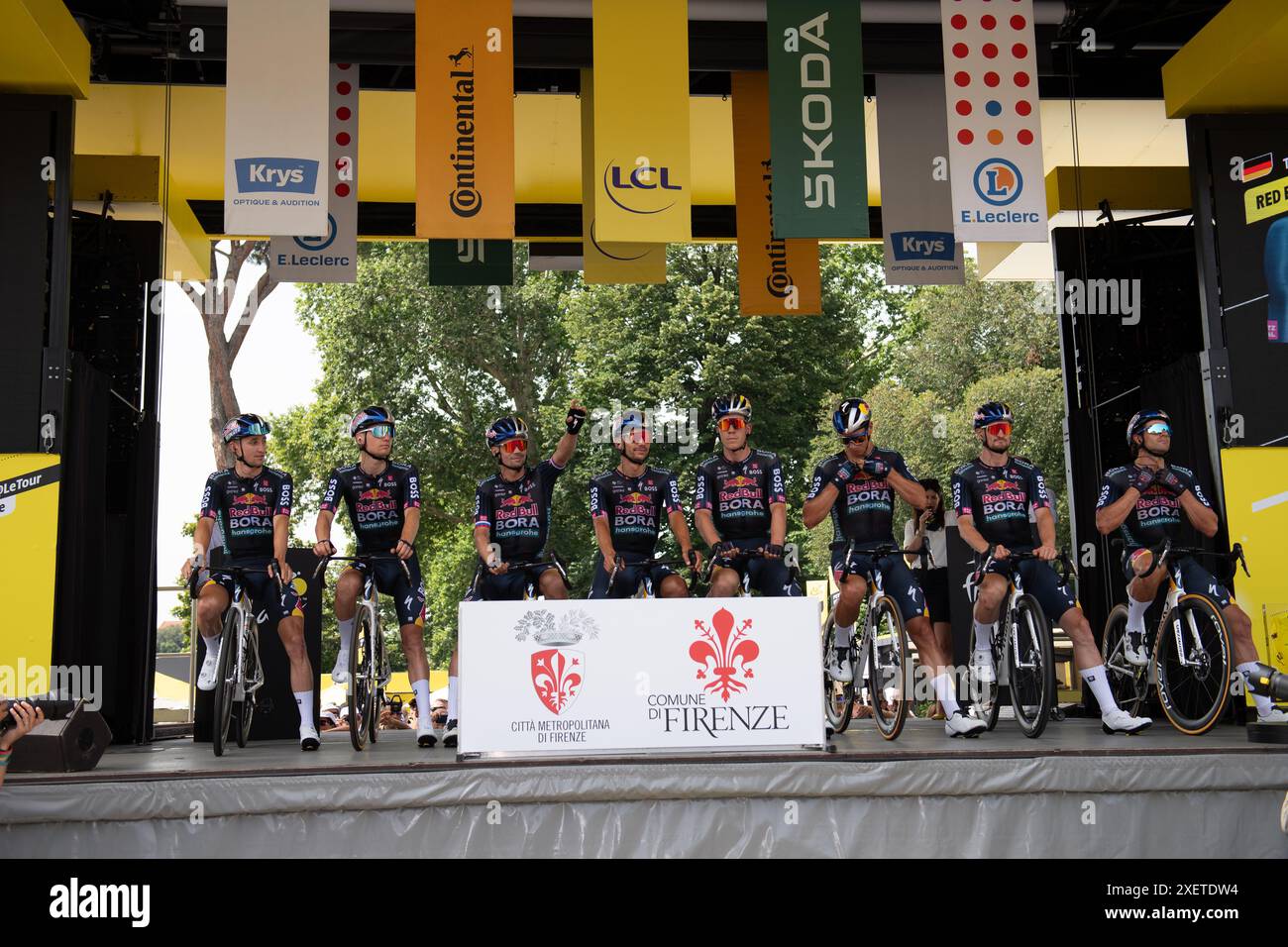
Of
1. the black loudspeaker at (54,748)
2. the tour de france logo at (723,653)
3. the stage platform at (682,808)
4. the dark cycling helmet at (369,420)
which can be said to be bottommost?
the stage platform at (682,808)

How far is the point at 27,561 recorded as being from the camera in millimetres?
8469

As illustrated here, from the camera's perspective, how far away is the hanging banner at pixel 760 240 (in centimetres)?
1203

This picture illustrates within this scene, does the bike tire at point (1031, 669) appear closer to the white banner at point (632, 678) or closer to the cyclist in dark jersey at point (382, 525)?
the white banner at point (632, 678)

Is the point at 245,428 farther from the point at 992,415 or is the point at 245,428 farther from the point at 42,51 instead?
the point at 992,415

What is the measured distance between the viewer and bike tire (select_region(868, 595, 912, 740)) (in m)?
8.33

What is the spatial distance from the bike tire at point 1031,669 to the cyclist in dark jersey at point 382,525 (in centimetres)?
385

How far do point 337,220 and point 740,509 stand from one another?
17.8ft

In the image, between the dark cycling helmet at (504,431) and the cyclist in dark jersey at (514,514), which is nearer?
the cyclist in dark jersey at (514,514)

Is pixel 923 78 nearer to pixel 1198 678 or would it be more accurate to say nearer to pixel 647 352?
pixel 1198 678

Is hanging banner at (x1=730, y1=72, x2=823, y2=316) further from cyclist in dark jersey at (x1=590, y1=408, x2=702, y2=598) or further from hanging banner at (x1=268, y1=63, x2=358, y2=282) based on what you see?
hanging banner at (x1=268, y1=63, x2=358, y2=282)

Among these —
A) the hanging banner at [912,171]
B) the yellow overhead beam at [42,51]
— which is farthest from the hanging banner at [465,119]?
the hanging banner at [912,171]


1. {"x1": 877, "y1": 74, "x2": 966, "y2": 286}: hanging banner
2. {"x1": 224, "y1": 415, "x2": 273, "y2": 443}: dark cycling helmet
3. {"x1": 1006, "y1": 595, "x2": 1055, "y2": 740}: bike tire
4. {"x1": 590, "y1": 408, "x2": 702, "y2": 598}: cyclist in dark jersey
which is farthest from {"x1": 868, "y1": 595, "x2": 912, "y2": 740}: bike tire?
{"x1": 224, "y1": 415, "x2": 273, "y2": 443}: dark cycling helmet

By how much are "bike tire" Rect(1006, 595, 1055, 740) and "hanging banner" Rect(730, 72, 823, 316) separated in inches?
175
